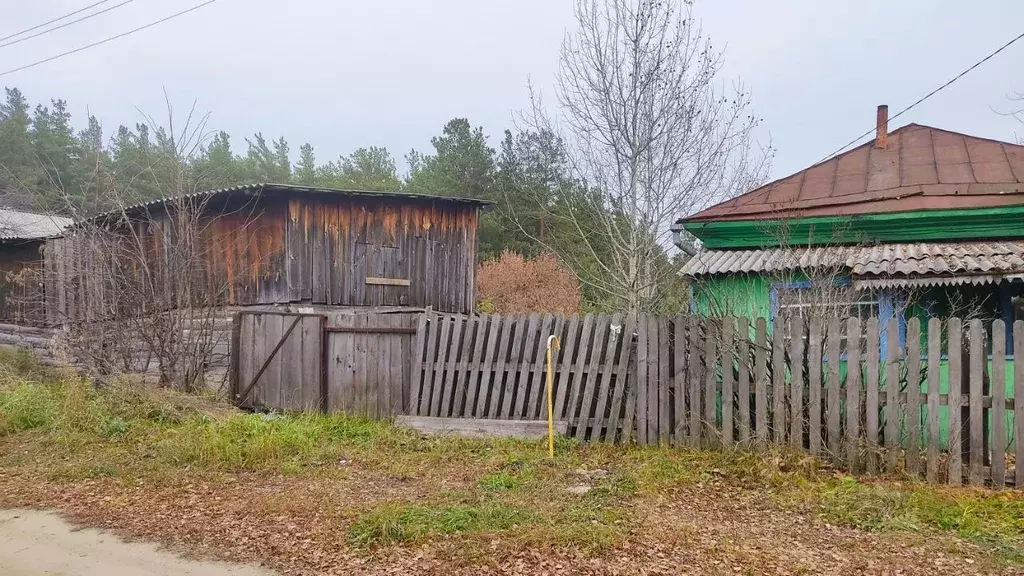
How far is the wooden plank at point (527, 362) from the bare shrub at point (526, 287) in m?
17.4

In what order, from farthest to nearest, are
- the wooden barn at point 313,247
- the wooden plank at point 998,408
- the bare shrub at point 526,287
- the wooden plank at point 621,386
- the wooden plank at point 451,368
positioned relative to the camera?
1. the bare shrub at point 526,287
2. the wooden barn at point 313,247
3. the wooden plank at point 451,368
4. the wooden plank at point 621,386
5. the wooden plank at point 998,408

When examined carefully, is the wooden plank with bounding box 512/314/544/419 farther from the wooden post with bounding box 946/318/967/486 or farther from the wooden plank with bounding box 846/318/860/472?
the wooden post with bounding box 946/318/967/486

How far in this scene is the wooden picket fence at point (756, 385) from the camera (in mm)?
5727

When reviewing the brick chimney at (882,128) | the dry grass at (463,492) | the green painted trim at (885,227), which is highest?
the brick chimney at (882,128)

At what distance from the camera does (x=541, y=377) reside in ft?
25.4

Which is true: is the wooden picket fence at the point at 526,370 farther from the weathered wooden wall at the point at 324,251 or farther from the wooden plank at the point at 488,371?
the weathered wooden wall at the point at 324,251

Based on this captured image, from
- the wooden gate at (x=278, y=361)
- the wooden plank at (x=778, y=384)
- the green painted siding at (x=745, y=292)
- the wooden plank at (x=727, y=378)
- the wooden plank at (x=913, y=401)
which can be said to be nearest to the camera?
the wooden plank at (x=913, y=401)

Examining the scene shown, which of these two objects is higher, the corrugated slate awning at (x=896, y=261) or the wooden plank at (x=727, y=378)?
the corrugated slate awning at (x=896, y=261)

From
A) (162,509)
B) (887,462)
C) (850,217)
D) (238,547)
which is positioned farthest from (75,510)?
(850,217)

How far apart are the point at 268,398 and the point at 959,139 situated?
41.1ft

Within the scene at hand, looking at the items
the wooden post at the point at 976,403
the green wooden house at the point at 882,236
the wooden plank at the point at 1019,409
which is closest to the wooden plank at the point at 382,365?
the green wooden house at the point at 882,236

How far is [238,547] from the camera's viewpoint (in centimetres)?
451

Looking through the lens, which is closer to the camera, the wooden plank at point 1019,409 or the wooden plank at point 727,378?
the wooden plank at point 1019,409

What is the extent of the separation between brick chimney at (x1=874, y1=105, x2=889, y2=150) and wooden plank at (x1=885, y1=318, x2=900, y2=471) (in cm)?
671
